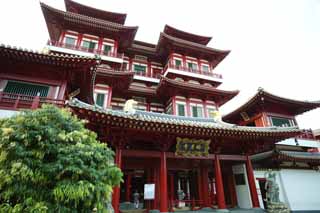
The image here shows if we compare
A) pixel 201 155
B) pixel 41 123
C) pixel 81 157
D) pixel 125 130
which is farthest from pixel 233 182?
pixel 41 123

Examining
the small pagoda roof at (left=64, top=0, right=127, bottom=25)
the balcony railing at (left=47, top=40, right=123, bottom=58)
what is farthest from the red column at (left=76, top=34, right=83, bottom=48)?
the small pagoda roof at (left=64, top=0, right=127, bottom=25)

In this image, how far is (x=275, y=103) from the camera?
666 inches

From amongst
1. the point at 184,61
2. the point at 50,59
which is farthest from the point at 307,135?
the point at 50,59

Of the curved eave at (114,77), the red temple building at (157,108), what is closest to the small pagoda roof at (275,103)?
the red temple building at (157,108)

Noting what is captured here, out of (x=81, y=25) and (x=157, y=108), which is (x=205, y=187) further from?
(x=81, y=25)

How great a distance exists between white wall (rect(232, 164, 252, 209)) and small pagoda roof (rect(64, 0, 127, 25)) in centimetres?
1781

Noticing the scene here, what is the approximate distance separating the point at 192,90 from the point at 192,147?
28.1ft

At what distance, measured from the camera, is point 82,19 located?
15859mm

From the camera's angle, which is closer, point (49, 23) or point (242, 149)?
point (242, 149)

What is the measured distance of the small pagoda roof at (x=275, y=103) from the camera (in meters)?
16.2

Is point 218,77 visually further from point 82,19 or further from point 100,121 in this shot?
point 100,121

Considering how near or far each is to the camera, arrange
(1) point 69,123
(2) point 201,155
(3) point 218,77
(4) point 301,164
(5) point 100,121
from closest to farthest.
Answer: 1. (1) point 69,123
2. (5) point 100,121
3. (2) point 201,155
4. (4) point 301,164
5. (3) point 218,77

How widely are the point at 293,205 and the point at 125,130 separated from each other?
525 inches

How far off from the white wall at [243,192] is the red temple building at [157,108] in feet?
0.18
